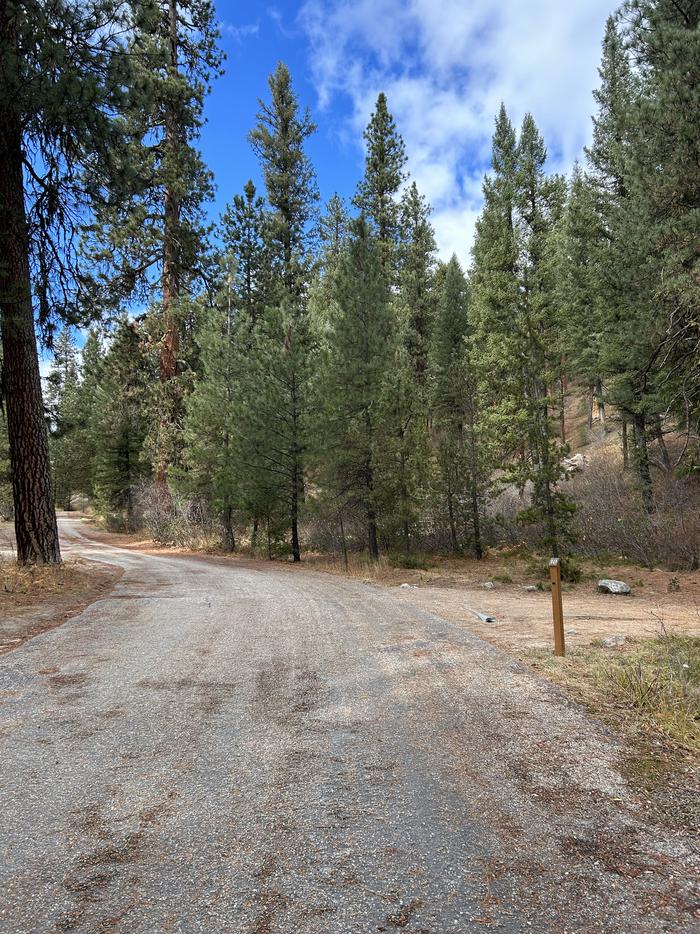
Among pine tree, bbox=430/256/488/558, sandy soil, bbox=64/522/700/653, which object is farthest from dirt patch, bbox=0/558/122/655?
pine tree, bbox=430/256/488/558

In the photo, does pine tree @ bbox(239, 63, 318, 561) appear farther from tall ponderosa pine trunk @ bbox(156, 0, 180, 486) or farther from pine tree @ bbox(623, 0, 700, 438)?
pine tree @ bbox(623, 0, 700, 438)

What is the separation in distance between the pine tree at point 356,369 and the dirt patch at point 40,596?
7.70 m

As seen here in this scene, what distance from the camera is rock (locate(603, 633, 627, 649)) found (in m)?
6.10

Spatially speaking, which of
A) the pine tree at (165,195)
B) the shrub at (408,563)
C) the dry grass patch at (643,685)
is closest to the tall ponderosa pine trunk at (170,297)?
the pine tree at (165,195)

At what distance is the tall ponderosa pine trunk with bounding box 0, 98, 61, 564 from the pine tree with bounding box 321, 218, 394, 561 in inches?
323

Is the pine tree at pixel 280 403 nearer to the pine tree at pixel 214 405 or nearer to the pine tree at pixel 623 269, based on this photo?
the pine tree at pixel 214 405

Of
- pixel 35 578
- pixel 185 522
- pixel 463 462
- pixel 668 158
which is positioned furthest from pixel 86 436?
pixel 668 158

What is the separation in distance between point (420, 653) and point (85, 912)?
158 inches

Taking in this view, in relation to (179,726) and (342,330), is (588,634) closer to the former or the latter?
(179,726)

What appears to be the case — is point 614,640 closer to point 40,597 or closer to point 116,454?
point 40,597

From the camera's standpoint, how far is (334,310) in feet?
56.1

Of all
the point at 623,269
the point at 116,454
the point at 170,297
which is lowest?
the point at 116,454

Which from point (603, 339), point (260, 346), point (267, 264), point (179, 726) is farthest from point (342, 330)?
point (179, 726)

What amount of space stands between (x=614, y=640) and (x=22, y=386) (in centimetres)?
1050
